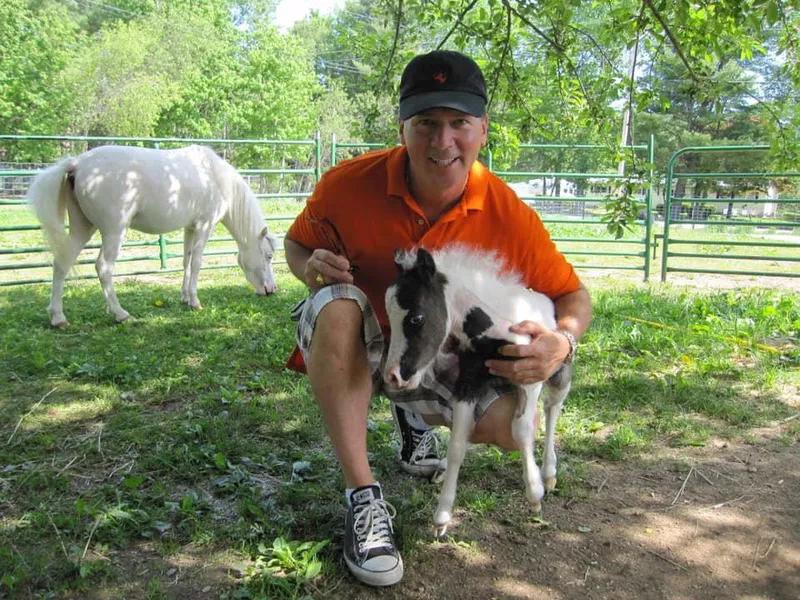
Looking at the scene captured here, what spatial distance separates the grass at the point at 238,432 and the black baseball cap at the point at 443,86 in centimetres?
150

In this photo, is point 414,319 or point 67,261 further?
point 67,261

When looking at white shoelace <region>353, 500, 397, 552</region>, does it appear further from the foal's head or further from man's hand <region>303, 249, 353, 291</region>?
man's hand <region>303, 249, 353, 291</region>

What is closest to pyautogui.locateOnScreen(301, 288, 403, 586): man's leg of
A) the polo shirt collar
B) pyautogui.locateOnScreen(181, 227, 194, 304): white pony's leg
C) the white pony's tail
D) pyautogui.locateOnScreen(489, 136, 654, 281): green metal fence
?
the polo shirt collar

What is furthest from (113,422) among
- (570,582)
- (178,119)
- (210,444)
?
(178,119)

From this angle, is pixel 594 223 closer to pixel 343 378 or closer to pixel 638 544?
pixel 638 544

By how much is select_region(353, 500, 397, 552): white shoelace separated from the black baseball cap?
1.35 meters

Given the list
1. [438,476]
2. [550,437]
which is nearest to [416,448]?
[438,476]

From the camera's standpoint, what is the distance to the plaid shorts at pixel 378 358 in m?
2.04

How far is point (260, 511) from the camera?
2.23 meters

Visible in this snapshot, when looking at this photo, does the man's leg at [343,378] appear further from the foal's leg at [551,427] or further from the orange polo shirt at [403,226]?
the foal's leg at [551,427]

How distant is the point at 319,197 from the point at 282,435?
133 centimetres

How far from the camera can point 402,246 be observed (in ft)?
7.04

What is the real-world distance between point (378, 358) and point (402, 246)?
0.42 metres

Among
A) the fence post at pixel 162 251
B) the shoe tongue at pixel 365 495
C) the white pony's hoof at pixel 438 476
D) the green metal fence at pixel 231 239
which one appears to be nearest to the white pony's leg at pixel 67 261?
the green metal fence at pixel 231 239
